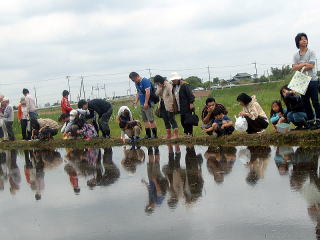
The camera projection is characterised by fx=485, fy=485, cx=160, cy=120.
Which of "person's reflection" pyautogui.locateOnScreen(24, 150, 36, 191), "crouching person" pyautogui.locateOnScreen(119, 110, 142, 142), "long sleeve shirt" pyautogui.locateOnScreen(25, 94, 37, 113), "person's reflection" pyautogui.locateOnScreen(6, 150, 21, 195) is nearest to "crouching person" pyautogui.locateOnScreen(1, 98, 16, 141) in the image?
"long sleeve shirt" pyautogui.locateOnScreen(25, 94, 37, 113)

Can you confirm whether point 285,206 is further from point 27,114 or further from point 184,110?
point 27,114

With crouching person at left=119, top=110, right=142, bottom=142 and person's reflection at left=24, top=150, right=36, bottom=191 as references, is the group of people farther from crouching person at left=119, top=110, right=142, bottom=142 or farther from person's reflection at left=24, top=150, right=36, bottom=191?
person's reflection at left=24, top=150, right=36, bottom=191

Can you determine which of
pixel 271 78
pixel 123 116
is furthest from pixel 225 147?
pixel 271 78

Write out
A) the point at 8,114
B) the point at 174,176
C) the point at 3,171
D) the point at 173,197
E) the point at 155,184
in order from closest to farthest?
1. the point at 173,197
2. the point at 155,184
3. the point at 174,176
4. the point at 3,171
5. the point at 8,114

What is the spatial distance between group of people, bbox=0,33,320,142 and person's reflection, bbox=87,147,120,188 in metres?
1.85

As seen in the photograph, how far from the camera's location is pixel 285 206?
5156mm

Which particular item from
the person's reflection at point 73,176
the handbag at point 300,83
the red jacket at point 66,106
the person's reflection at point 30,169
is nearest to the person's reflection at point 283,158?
the handbag at point 300,83

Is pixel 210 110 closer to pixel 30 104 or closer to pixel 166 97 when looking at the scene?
pixel 166 97

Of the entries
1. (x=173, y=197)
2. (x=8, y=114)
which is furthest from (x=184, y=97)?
(x=8, y=114)

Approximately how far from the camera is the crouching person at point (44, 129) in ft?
46.7

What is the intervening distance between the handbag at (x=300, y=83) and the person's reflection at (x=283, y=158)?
3.40 ft

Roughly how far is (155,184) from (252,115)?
3.45 m

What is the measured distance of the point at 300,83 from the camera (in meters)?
8.57

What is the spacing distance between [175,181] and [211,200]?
132 centimetres
